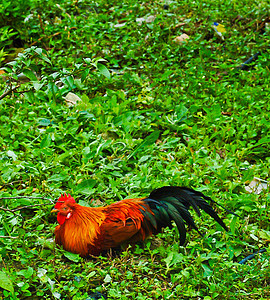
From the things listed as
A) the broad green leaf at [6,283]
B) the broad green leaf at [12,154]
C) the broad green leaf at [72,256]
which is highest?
the broad green leaf at [12,154]

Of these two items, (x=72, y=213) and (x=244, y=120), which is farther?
(x=244, y=120)

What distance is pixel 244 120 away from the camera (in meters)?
4.66

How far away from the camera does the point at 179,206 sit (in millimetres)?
3078

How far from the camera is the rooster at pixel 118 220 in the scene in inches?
120

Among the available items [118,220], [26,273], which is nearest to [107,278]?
[118,220]

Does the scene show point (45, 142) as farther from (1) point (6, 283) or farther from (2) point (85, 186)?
(1) point (6, 283)

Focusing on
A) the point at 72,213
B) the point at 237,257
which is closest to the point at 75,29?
the point at 72,213

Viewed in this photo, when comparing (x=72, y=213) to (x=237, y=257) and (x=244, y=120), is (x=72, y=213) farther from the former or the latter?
(x=244, y=120)

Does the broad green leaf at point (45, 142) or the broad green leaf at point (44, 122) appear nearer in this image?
the broad green leaf at point (45, 142)

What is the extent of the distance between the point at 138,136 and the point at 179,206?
156cm

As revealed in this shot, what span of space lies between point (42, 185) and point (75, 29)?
3452mm

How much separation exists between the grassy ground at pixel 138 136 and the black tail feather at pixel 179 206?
0.76 feet

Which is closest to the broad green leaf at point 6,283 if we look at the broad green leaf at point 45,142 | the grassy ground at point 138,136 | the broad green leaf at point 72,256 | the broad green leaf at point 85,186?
the grassy ground at point 138,136

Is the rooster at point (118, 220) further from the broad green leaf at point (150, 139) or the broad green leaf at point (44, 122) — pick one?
the broad green leaf at point (44, 122)
